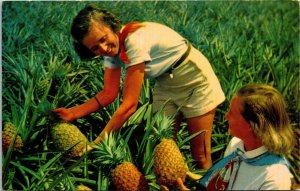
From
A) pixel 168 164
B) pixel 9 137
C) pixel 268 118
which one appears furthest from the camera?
pixel 9 137

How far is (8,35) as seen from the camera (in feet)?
7.22

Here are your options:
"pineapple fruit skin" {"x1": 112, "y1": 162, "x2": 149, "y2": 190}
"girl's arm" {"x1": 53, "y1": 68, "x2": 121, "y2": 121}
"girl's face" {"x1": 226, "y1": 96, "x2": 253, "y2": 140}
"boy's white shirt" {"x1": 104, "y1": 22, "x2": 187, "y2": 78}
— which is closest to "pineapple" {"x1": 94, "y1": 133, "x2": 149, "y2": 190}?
"pineapple fruit skin" {"x1": 112, "y1": 162, "x2": 149, "y2": 190}

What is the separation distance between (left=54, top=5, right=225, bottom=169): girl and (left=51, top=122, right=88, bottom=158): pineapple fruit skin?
0.16 feet

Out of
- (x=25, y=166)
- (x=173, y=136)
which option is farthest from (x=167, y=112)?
(x=25, y=166)

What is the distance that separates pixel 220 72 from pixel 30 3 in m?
0.82

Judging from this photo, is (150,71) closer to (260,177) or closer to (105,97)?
(105,97)

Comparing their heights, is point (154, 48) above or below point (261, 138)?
above

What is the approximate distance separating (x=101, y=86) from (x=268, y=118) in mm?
703

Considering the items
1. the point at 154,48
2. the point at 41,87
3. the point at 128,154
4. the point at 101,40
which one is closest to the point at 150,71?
the point at 154,48

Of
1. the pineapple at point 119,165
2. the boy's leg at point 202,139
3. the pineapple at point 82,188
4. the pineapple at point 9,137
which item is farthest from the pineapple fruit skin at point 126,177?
the pineapple at point 9,137

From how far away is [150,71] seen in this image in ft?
6.66

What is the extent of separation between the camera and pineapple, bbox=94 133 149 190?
6.51 feet

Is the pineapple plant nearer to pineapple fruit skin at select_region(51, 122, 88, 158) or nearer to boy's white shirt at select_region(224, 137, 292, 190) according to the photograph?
pineapple fruit skin at select_region(51, 122, 88, 158)

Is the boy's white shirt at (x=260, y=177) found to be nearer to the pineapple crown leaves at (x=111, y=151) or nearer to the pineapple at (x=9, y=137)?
the pineapple crown leaves at (x=111, y=151)
